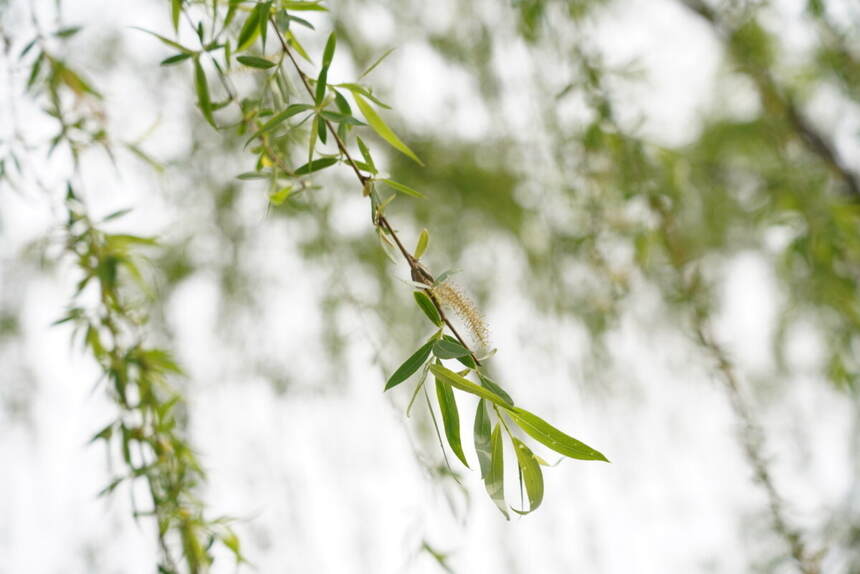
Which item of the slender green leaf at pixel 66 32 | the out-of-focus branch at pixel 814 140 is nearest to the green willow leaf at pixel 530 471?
the slender green leaf at pixel 66 32

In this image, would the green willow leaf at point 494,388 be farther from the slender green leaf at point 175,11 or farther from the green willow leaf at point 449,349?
the slender green leaf at point 175,11

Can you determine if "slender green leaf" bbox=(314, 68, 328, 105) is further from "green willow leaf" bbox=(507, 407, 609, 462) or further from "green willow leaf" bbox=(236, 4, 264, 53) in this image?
"green willow leaf" bbox=(507, 407, 609, 462)

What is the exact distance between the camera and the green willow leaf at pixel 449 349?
1.60 feet

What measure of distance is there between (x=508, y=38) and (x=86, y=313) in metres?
1.11

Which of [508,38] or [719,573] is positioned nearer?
[508,38]

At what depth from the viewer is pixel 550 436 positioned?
1.68ft

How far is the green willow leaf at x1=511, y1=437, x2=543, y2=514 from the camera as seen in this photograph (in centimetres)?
51

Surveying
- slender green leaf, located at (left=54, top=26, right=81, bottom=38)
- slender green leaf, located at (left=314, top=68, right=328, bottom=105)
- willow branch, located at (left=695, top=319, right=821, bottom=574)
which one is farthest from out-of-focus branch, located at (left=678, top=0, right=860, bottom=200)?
slender green leaf, located at (left=314, top=68, right=328, bottom=105)

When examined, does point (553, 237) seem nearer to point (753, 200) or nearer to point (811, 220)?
point (811, 220)

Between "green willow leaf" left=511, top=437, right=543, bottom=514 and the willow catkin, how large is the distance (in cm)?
7

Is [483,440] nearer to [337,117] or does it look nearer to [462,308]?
[462,308]

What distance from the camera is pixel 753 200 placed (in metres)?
2.50

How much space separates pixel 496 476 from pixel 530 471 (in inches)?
1.1

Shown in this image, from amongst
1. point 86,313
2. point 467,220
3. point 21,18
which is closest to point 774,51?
point 467,220
